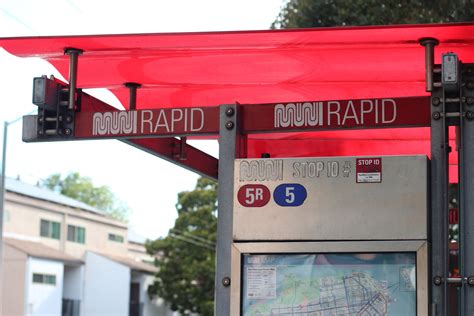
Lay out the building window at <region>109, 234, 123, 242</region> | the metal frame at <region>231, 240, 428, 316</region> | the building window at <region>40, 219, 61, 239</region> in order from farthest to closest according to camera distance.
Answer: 1. the building window at <region>109, 234, 123, 242</region>
2. the building window at <region>40, 219, 61, 239</region>
3. the metal frame at <region>231, 240, 428, 316</region>

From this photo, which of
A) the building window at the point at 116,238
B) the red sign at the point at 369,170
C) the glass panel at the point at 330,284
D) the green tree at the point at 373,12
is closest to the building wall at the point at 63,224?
the building window at the point at 116,238

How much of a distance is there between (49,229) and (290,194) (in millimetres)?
51768

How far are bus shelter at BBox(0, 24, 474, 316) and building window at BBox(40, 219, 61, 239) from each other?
49396 mm

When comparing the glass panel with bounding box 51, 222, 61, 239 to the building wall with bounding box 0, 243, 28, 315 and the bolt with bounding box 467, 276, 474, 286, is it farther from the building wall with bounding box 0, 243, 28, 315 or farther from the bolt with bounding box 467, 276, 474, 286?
the bolt with bounding box 467, 276, 474, 286

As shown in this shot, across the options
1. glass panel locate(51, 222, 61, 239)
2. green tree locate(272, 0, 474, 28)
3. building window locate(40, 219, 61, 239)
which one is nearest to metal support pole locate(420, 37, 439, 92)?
green tree locate(272, 0, 474, 28)

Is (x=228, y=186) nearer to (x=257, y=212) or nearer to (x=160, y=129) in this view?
(x=257, y=212)

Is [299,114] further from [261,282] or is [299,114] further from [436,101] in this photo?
[261,282]

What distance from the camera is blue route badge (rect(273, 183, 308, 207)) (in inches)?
193

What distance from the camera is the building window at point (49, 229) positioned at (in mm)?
54406

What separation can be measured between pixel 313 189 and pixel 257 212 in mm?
319

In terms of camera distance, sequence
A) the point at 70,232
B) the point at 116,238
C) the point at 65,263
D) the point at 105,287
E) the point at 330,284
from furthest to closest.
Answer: the point at 116,238, the point at 105,287, the point at 70,232, the point at 65,263, the point at 330,284

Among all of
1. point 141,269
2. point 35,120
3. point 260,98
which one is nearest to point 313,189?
point 35,120

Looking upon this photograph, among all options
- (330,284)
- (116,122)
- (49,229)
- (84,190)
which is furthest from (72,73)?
(84,190)

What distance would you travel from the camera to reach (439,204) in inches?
189
